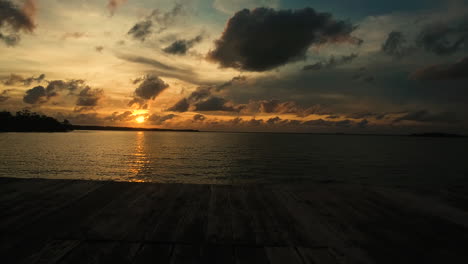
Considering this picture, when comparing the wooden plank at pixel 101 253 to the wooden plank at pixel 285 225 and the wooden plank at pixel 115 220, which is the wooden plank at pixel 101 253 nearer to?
the wooden plank at pixel 115 220

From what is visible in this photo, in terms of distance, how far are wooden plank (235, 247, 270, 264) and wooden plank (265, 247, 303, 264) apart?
0.08 meters

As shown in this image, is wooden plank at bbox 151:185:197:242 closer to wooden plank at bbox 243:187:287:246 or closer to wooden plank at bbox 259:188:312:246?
wooden plank at bbox 243:187:287:246

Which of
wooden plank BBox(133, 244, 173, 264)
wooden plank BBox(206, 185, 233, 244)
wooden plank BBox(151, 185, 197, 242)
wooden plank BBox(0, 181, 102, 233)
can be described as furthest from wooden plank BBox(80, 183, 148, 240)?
wooden plank BBox(206, 185, 233, 244)

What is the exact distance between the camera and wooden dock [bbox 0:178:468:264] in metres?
3.66

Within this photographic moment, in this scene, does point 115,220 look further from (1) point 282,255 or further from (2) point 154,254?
(1) point 282,255

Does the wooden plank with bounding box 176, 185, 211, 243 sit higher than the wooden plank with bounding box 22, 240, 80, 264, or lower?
lower

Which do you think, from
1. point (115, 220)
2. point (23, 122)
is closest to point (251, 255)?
point (115, 220)

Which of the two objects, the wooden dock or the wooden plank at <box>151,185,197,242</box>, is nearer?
the wooden dock

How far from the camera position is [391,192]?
7.94 metres

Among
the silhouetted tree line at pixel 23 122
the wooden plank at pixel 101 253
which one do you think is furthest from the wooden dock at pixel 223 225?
the silhouetted tree line at pixel 23 122

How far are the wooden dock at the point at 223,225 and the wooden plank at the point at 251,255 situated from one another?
0.02 m

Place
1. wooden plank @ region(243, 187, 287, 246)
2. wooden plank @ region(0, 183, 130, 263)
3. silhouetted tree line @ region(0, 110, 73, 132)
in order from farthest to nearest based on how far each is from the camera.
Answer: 1. silhouetted tree line @ region(0, 110, 73, 132)
2. wooden plank @ region(243, 187, 287, 246)
3. wooden plank @ region(0, 183, 130, 263)

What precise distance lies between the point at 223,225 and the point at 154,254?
1541 mm

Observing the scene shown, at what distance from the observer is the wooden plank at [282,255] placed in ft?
11.4
